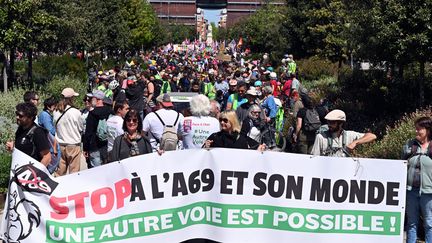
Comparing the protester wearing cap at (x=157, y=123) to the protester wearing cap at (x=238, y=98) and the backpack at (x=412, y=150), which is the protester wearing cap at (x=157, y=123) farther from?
the protester wearing cap at (x=238, y=98)

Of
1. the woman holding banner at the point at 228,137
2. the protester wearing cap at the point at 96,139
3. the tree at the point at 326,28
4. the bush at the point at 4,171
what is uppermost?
the tree at the point at 326,28

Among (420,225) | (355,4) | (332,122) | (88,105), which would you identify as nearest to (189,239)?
(332,122)

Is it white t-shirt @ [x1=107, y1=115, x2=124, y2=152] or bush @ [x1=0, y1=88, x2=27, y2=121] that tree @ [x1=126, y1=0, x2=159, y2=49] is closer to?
bush @ [x1=0, y1=88, x2=27, y2=121]

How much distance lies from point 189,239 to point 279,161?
1.14 meters

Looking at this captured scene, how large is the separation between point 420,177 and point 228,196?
2.04 m

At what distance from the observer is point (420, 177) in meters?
8.16

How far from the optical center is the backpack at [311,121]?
12.5 meters

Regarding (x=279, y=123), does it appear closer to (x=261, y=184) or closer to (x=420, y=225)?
(x=420, y=225)

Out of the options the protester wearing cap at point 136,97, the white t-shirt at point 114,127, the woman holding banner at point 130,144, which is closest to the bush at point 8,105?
the protester wearing cap at point 136,97

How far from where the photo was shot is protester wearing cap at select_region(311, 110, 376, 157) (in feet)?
28.4

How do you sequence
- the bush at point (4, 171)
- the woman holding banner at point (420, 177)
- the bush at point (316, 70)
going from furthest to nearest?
1. the bush at point (316, 70)
2. the bush at point (4, 171)
3. the woman holding banner at point (420, 177)

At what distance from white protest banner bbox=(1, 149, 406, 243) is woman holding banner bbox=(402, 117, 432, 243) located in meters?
0.65

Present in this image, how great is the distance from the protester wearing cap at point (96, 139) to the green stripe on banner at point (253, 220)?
398 centimetres

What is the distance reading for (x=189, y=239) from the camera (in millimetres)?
7605
